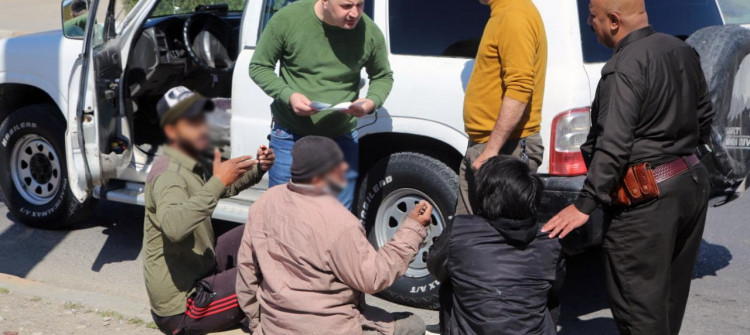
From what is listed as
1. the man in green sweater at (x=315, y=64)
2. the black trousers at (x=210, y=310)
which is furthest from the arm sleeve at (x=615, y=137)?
the black trousers at (x=210, y=310)

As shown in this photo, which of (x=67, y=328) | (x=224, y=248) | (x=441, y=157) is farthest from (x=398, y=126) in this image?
(x=67, y=328)

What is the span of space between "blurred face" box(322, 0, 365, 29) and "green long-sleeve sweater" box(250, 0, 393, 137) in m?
0.13

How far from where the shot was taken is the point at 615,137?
11.7 ft

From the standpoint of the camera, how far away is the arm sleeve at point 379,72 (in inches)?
179

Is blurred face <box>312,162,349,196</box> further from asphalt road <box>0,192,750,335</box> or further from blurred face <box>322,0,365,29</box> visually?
asphalt road <box>0,192,750,335</box>

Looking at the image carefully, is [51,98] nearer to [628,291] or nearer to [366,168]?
[366,168]

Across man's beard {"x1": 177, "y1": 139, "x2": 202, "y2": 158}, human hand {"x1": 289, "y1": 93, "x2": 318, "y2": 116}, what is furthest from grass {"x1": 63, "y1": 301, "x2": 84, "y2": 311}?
man's beard {"x1": 177, "y1": 139, "x2": 202, "y2": 158}

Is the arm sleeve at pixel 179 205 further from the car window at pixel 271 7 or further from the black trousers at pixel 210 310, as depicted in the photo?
the car window at pixel 271 7

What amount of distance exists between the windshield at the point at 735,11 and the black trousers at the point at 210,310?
3172 millimetres

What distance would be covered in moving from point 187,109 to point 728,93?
3353mm

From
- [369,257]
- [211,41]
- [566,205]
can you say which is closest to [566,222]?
[566,205]

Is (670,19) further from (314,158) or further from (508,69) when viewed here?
(314,158)

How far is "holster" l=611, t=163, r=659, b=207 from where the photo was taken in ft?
12.0

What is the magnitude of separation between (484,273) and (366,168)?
176cm
